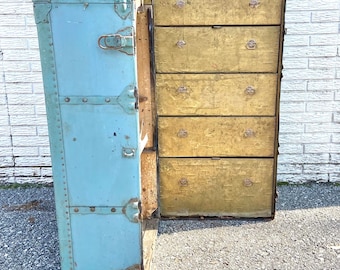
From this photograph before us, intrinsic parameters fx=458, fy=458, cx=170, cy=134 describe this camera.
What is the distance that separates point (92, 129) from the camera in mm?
2561

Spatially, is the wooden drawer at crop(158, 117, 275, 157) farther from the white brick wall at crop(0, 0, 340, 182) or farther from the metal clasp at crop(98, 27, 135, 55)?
the metal clasp at crop(98, 27, 135, 55)

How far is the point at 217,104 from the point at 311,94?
124cm

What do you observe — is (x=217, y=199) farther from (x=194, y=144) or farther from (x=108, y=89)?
(x=108, y=89)

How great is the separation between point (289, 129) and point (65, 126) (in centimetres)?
253

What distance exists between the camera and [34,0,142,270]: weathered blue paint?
7.98 ft

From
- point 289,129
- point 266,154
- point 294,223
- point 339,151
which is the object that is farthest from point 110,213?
point 339,151

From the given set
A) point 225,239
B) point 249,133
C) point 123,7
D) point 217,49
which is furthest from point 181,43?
point 225,239

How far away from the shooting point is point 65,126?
8.41 feet

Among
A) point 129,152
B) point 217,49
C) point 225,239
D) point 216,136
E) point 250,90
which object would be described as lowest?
point 225,239

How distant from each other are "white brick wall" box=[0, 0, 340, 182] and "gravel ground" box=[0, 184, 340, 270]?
448mm

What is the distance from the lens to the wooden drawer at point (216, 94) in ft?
11.5

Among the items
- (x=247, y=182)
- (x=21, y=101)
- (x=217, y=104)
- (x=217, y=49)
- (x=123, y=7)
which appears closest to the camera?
(x=123, y=7)

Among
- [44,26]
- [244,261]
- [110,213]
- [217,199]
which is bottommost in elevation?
[244,261]

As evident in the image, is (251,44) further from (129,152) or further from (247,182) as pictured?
(129,152)
